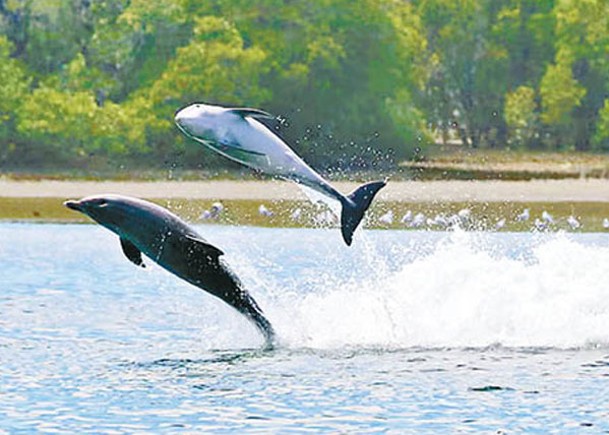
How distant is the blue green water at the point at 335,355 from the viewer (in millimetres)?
16531

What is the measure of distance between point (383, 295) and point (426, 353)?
7.89 feet

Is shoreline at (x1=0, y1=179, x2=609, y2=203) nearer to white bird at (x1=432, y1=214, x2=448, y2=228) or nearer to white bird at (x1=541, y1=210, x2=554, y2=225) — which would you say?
white bird at (x1=541, y1=210, x2=554, y2=225)

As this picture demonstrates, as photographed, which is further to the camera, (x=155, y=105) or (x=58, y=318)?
(x=155, y=105)

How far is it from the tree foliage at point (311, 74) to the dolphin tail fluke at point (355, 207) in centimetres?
3838

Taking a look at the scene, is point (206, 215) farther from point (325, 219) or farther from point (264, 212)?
point (325, 219)

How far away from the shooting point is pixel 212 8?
6481 cm

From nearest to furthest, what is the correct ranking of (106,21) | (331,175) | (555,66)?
1. (331,175)
2. (106,21)
3. (555,66)

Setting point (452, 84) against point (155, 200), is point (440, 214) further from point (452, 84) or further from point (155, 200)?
point (452, 84)

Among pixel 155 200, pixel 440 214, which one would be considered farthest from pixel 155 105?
pixel 440 214

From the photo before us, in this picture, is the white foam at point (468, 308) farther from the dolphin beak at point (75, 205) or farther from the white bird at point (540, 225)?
the white bird at point (540, 225)

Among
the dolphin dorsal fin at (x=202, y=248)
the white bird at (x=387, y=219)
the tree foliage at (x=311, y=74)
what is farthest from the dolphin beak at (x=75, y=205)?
the tree foliage at (x=311, y=74)

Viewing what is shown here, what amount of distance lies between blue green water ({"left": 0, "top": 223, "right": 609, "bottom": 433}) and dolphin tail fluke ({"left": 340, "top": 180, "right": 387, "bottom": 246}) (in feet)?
4.72

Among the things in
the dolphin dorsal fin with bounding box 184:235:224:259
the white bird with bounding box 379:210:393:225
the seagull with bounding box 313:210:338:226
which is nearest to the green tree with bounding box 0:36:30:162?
the seagull with bounding box 313:210:338:226

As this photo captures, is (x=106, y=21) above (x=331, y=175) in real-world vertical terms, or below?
above
